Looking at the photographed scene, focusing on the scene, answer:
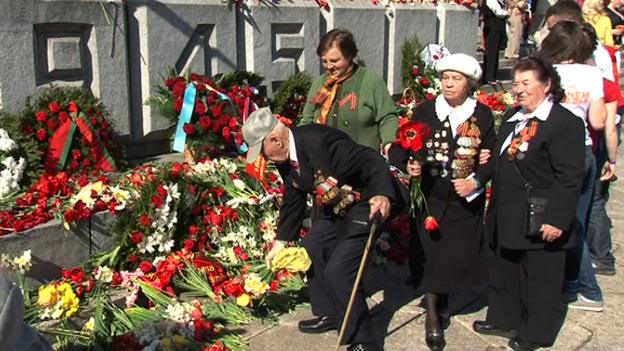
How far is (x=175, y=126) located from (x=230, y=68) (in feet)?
2.90

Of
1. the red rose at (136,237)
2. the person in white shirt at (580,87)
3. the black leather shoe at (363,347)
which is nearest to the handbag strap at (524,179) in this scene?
the person in white shirt at (580,87)

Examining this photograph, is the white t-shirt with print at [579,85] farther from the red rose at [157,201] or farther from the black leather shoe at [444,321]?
the red rose at [157,201]

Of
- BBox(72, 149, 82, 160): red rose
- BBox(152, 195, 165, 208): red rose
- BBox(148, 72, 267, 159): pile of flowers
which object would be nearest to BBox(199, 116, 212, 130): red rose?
BBox(148, 72, 267, 159): pile of flowers

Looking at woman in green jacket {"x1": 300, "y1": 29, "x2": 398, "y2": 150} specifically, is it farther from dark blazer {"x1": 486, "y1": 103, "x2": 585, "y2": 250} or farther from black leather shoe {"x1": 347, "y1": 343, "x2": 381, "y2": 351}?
black leather shoe {"x1": 347, "y1": 343, "x2": 381, "y2": 351}

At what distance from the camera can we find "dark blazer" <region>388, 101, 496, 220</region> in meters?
3.71

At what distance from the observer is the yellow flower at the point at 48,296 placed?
11.0 ft

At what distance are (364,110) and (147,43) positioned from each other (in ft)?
6.72

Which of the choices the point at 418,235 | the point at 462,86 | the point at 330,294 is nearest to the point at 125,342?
the point at 330,294

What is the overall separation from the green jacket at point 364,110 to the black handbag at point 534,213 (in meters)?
A: 0.98

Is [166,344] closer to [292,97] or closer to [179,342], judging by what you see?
[179,342]

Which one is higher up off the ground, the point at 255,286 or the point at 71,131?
the point at 71,131

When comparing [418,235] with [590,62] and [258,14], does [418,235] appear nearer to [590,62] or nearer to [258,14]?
[590,62]

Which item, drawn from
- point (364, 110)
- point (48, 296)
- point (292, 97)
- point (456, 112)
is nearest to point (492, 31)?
point (292, 97)

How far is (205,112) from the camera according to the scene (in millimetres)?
5219
